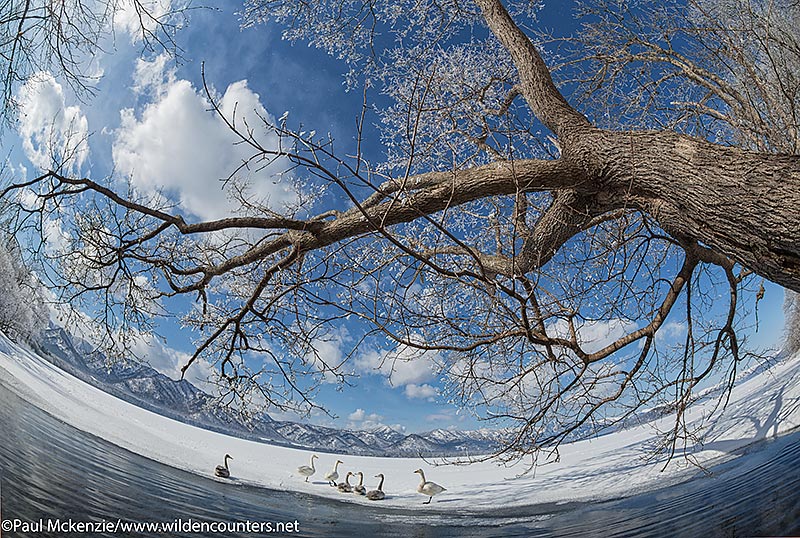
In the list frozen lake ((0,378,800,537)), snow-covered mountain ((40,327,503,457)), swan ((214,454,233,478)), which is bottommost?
frozen lake ((0,378,800,537))

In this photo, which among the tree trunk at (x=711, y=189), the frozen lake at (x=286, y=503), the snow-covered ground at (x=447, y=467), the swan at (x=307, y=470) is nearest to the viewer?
the tree trunk at (x=711, y=189)

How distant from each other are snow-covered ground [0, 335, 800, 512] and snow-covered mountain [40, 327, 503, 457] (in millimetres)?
26

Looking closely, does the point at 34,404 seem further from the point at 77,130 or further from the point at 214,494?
the point at 77,130

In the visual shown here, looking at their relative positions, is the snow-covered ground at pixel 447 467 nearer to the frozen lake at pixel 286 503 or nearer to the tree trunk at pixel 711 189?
the frozen lake at pixel 286 503

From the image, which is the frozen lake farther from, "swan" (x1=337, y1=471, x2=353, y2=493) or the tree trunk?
the tree trunk

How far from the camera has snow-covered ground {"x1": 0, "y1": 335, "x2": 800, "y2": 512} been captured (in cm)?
165

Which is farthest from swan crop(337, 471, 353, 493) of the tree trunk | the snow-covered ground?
the tree trunk

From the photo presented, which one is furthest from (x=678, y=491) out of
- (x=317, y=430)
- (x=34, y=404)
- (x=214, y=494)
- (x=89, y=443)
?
(x=34, y=404)

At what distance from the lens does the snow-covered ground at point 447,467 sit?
1.65 m

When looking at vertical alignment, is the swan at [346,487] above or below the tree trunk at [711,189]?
below

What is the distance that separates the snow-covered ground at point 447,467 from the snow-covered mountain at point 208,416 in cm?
3

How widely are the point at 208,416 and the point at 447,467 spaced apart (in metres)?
0.84

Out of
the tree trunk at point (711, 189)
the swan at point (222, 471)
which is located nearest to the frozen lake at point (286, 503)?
the swan at point (222, 471)

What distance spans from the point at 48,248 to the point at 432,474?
149 cm
